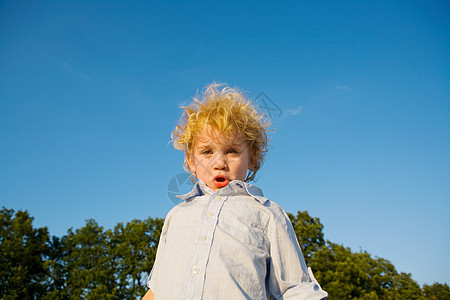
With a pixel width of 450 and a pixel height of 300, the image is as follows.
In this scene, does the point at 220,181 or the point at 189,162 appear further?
the point at 189,162

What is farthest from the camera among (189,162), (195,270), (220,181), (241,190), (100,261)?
(100,261)

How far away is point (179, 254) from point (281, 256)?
2.43ft

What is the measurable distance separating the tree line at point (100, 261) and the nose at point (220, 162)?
25877 millimetres

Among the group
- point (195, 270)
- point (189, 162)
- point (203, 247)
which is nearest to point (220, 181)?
point (189, 162)

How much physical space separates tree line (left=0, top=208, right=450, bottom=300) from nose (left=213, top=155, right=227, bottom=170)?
25.9 metres

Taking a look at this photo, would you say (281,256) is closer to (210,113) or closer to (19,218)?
(210,113)

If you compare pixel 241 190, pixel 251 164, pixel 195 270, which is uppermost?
pixel 251 164

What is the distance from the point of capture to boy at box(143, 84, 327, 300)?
2.34m

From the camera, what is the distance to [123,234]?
30062 millimetres

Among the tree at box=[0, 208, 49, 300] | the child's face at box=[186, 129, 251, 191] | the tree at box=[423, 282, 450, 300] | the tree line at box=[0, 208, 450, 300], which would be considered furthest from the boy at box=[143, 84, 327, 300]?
the tree at box=[423, 282, 450, 300]

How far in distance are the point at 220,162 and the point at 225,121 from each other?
0.37 meters

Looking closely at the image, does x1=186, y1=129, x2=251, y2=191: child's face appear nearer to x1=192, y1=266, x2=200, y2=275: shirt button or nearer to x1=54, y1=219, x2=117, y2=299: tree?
x1=192, y1=266, x2=200, y2=275: shirt button

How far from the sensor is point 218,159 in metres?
2.96

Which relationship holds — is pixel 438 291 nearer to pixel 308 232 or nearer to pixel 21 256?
pixel 308 232
